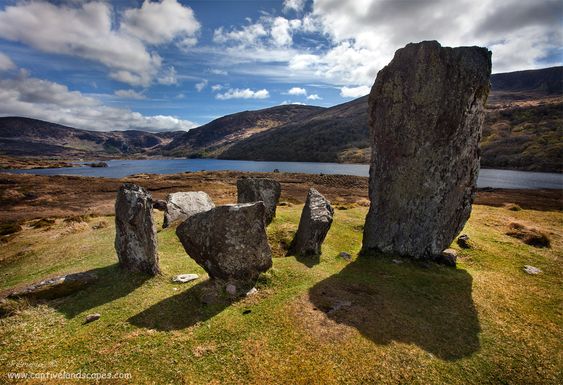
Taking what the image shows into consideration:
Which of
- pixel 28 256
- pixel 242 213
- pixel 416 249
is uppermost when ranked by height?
pixel 242 213

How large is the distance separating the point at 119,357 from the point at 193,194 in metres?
23.0

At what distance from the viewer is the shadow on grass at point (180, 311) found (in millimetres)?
11742

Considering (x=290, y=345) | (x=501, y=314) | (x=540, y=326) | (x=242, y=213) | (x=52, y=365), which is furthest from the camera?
Result: (x=242, y=213)

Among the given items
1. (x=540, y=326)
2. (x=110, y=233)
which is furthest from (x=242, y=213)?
(x=110, y=233)

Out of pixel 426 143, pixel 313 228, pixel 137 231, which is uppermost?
pixel 426 143

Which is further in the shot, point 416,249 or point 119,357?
point 416,249

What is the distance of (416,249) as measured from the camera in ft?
62.5

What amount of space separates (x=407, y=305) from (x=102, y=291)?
46.1 ft

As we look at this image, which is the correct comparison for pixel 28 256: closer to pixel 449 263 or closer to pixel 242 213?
pixel 242 213

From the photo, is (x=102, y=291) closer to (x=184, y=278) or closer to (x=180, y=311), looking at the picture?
(x=184, y=278)

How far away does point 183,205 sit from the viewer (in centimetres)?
2964

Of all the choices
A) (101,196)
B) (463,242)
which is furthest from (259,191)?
(101,196)

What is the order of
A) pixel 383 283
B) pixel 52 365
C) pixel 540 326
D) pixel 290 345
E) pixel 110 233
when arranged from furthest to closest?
pixel 110 233 → pixel 383 283 → pixel 540 326 → pixel 290 345 → pixel 52 365

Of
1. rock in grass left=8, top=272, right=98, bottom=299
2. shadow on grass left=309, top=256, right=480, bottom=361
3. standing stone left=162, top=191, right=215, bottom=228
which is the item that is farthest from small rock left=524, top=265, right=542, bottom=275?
standing stone left=162, top=191, right=215, bottom=228
